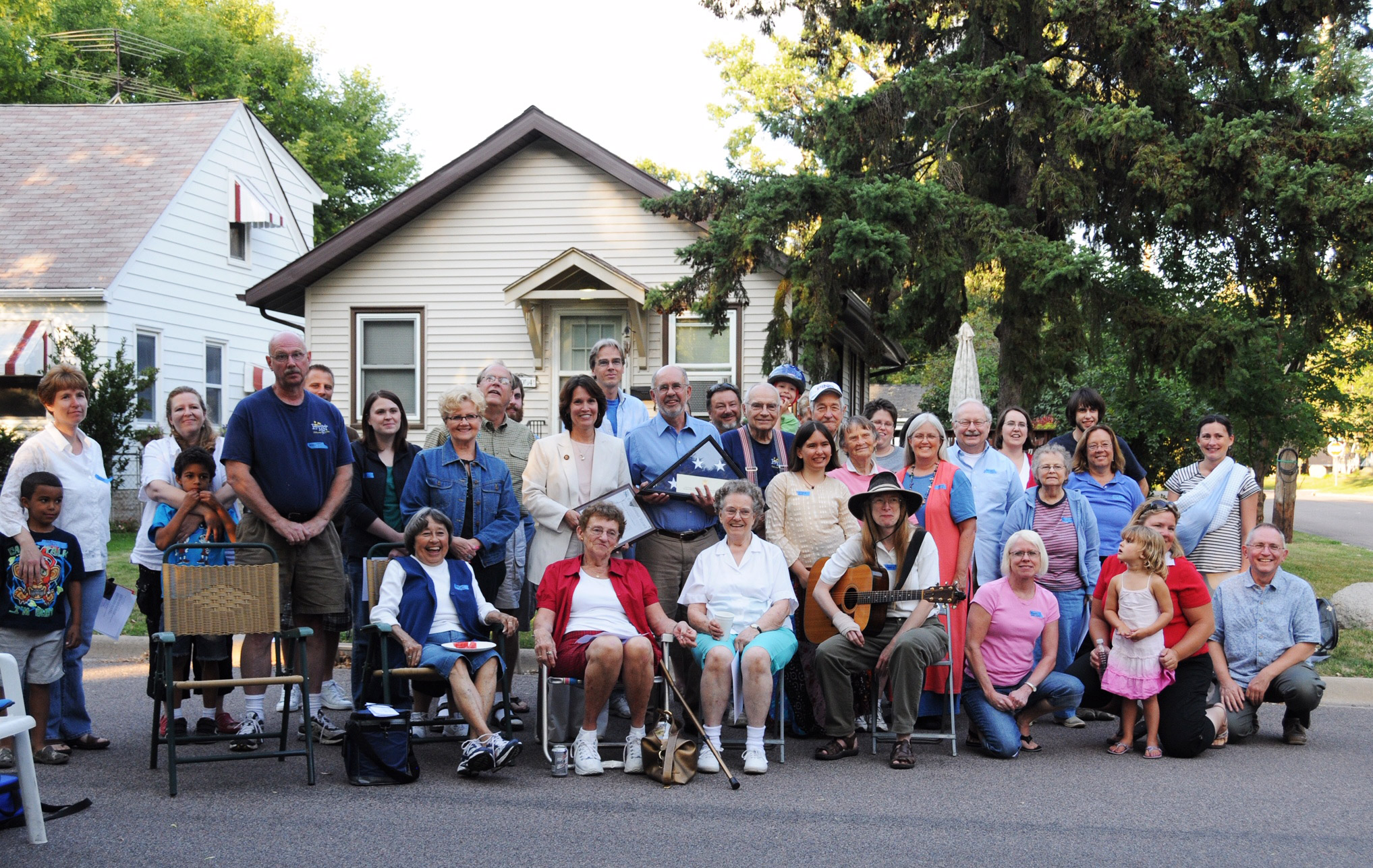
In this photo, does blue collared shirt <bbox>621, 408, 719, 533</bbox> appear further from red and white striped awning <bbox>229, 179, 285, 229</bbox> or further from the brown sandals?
red and white striped awning <bbox>229, 179, 285, 229</bbox>

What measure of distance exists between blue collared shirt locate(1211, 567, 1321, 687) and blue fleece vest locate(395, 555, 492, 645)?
4233 millimetres

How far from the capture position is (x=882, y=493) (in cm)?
612

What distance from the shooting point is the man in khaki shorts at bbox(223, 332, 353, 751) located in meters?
5.93

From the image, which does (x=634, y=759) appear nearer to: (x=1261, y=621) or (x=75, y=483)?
(x=75, y=483)

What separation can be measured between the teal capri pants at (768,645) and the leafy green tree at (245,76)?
30.7 metres

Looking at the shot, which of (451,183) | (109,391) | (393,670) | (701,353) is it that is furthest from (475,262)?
(393,670)

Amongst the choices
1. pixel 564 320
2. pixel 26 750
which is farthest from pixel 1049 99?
pixel 26 750

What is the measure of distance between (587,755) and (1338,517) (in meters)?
29.9

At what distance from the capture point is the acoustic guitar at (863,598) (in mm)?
6070

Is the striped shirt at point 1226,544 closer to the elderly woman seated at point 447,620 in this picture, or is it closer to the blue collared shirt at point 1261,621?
the blue collared shirt at point 1261,621

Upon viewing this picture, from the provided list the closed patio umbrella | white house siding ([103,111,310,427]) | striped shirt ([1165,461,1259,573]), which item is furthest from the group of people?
white house siding ([103,111,310,427])

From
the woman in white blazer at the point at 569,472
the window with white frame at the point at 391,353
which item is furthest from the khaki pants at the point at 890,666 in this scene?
the window with white frame at the point at 391,353

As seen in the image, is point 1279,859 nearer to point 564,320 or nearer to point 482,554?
point 482,554

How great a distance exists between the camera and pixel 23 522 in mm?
5645
